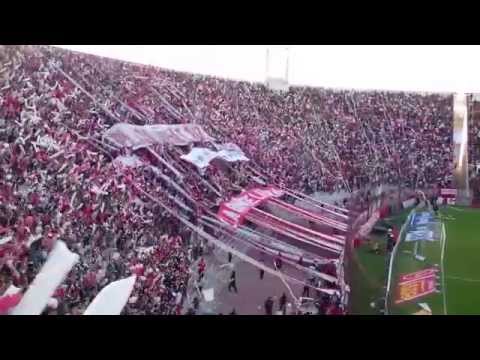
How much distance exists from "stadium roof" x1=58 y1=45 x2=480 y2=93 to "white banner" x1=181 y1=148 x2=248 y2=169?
94 centimetres

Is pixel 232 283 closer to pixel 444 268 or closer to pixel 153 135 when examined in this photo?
pixel 153 135

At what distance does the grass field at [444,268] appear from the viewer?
7020 mm

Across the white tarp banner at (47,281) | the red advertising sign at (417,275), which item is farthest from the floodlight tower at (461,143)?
the white tarp banner at (47,281)

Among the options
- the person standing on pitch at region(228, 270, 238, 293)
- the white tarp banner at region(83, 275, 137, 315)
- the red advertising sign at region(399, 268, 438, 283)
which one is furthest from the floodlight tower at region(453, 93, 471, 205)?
the white tarp banner at region(83, 275, 137, 315)

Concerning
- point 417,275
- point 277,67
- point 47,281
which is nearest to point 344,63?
point 277,67

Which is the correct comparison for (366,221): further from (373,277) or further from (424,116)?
(424,116)

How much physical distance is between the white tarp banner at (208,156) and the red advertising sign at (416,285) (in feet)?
8.21

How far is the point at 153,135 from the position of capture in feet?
22.2

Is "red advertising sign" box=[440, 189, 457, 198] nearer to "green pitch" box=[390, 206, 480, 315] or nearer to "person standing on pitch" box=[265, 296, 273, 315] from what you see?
"green pitch" box=[390, 206, 480, 315]

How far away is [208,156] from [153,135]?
0.76 meters

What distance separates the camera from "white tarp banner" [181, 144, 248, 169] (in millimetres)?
6988

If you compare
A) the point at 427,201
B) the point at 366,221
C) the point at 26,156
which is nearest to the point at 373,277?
the point at 366,221

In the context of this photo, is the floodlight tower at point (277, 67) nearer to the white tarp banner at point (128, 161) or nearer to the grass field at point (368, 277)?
the white tarp banner at point (128, 161)
